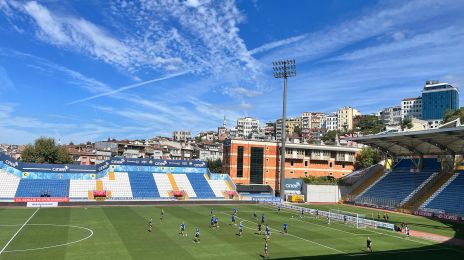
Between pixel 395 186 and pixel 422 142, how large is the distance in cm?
967

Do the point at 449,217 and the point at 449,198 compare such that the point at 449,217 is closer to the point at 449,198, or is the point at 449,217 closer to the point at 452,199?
the point at 452,199

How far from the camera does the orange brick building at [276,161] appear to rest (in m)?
86.2

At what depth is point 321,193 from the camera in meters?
81.1

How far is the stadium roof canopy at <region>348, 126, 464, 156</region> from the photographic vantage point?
2415 inches

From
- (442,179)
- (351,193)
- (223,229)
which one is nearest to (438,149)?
(442,179)

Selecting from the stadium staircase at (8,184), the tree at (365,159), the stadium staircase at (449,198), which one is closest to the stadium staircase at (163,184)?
the stadium staircase at (8,184)

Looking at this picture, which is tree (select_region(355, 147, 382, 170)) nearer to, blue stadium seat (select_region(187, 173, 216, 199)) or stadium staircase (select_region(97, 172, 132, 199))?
blue stadium seat (select_region(187, 173, 216, 199))

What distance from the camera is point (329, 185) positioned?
81.7 m

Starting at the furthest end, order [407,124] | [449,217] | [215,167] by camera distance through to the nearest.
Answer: [215,167] → [407,124] → [449,217]

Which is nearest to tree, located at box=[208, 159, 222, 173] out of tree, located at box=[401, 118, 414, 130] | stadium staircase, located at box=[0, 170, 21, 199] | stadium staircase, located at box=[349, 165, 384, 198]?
stadium staircase, located at box=[349, 165, 384, 198]

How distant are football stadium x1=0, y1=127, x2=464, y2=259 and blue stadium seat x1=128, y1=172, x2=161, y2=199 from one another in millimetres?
184

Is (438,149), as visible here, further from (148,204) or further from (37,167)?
(37,167)

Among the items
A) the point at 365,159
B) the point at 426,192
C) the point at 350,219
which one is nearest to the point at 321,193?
the point at 426,192

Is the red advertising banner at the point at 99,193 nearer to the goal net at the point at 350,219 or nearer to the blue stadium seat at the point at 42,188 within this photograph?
the blue stadium seat at the point at 42,188
